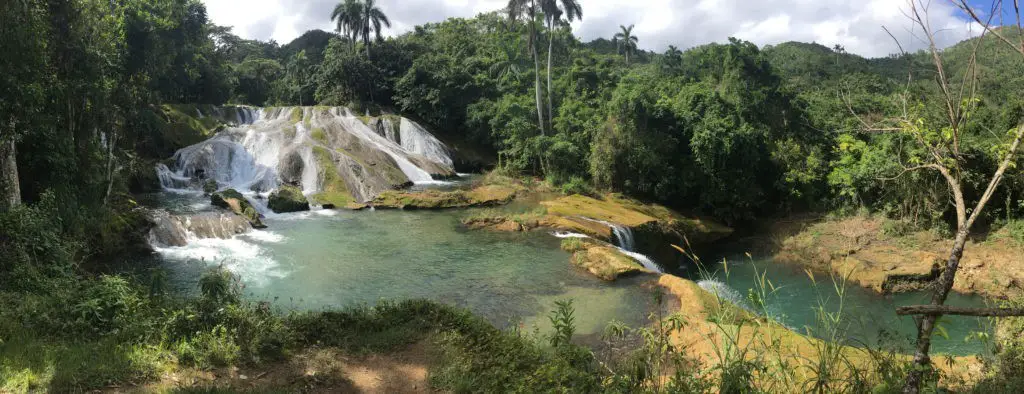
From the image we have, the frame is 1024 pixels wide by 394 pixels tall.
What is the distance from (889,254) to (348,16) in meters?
40.4

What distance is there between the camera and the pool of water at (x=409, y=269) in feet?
35.9

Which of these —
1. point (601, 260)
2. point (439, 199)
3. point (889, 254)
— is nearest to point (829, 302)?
point (889, 254)

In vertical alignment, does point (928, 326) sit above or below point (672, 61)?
below

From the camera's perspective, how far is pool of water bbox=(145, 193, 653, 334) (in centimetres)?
1094

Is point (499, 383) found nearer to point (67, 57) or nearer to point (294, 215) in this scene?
point (67, 57)

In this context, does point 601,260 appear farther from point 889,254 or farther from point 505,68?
A: point 505,68

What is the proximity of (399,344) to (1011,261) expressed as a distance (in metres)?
16.4

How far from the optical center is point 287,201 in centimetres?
1983

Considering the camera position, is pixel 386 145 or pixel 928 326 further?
pixel 386 145

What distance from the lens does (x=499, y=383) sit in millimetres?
5789

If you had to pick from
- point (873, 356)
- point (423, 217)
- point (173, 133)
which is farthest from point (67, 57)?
point (173, 133)

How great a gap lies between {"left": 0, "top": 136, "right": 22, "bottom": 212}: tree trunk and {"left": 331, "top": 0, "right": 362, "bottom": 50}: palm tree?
36.5 metres

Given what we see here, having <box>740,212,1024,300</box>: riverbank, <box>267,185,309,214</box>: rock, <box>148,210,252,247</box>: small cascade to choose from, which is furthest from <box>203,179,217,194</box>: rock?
<box>740,212,1024,300</box>: riverbank

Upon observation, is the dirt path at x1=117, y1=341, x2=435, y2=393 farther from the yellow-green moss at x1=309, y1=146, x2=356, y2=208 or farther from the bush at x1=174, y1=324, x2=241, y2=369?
the yellow-green moss at x1=309, y1=146, x2=356, y2=208
